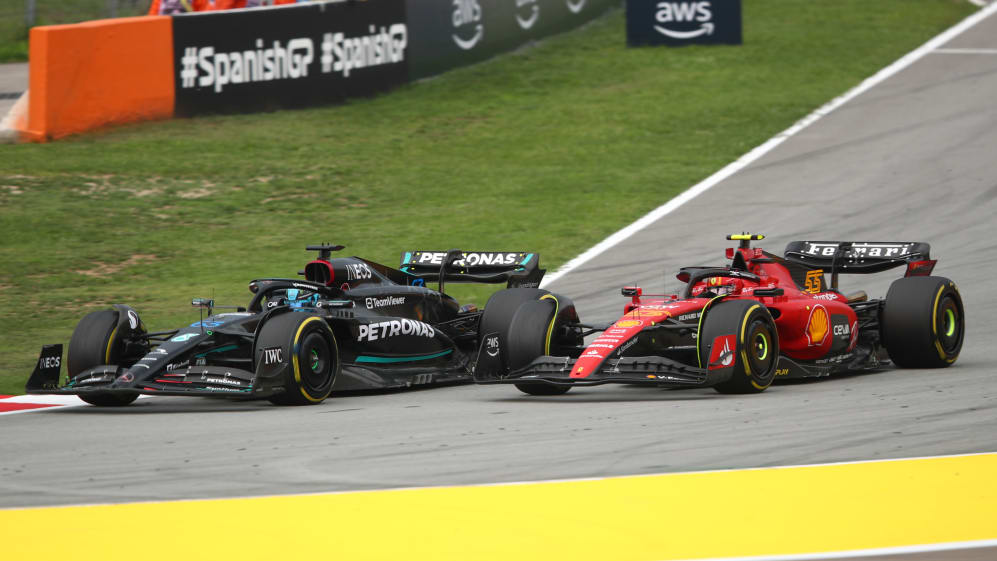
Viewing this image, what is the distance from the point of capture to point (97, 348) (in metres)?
11.7

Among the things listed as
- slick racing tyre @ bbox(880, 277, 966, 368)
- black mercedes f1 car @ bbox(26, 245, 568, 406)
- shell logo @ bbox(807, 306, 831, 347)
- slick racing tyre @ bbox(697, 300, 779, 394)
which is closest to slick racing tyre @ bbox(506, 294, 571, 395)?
black mercedes f1 car @ bbox(26, 245, 568, 406)

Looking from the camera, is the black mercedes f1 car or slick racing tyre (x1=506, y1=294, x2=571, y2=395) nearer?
the black mercedes f1 car

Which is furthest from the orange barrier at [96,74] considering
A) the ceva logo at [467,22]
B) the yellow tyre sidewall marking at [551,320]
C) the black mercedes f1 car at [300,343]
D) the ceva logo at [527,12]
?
the yellow tyre sidewall marking at [551,320]

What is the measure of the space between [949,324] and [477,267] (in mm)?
4385

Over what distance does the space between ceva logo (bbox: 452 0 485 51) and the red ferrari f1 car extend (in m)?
15.6

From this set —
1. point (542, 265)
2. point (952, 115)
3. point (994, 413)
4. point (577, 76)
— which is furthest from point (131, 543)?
point (577, 76)

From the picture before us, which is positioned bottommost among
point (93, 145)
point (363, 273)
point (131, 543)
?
point (131, 543)

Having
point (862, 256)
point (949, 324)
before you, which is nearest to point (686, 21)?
point (862, 256)

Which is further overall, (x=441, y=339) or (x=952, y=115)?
(x=952, y=115)

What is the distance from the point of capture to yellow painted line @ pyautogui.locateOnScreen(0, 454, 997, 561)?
6.65m

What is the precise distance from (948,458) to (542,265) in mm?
9896

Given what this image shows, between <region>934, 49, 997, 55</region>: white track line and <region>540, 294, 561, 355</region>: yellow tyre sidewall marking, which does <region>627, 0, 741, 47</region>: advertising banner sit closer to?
<region>934, 49, 997, 55</region>: white track line

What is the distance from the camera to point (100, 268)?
17969mm

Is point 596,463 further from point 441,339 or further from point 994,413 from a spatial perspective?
point 441,339
